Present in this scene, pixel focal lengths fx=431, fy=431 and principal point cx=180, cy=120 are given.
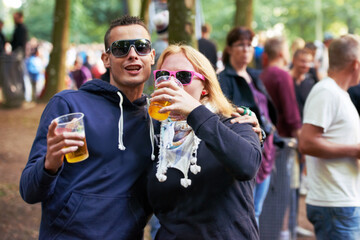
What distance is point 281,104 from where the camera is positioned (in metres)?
5.82

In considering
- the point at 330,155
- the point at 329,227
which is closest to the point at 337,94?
the point at 330,155

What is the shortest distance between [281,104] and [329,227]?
8.41ft

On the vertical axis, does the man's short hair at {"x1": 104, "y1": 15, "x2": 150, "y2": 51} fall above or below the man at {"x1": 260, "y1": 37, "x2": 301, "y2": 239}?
above

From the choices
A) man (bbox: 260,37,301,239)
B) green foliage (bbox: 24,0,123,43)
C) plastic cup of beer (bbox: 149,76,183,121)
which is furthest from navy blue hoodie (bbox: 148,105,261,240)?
green foliage (bbox: 24,0,123,43)

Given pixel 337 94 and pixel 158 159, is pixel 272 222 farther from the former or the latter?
pixel 158 159

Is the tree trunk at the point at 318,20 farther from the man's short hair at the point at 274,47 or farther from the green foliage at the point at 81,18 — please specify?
the man's short hair at the point at 274,47

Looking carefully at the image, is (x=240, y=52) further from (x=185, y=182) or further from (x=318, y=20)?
(x=318, y=20)

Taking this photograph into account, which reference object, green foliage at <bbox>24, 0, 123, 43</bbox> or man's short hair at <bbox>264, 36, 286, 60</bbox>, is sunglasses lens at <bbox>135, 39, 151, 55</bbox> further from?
green foliage at <bbox>24, 0, 123, 43</bbox>

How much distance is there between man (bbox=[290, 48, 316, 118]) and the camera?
6.42 meters

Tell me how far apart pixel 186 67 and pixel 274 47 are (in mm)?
3840

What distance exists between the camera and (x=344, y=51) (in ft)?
11.8

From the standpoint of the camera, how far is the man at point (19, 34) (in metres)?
13.8

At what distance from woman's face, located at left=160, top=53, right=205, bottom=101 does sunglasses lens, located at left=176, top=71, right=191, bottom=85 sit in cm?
3

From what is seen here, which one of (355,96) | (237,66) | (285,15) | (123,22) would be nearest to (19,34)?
(237,66)
